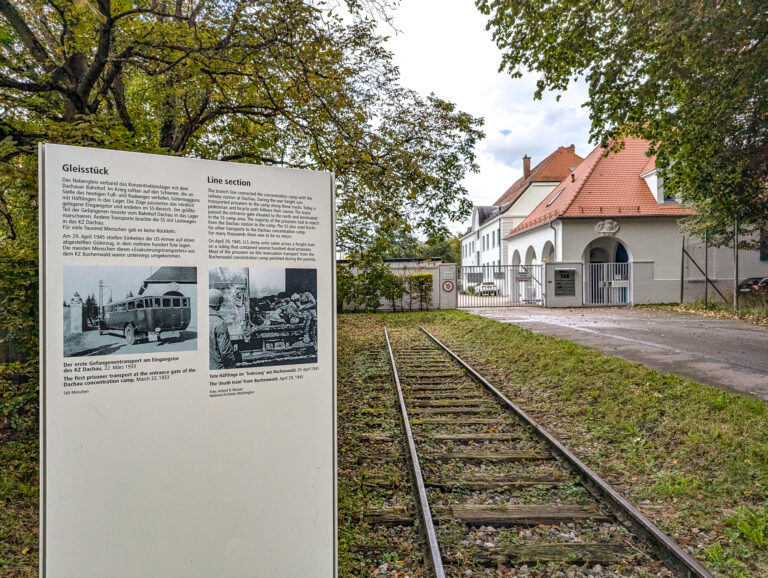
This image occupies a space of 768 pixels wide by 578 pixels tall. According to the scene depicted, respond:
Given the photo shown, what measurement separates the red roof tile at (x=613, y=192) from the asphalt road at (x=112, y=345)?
2620cm

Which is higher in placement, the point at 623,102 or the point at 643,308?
the point at 623,102

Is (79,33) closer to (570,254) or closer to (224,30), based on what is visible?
(224,30)

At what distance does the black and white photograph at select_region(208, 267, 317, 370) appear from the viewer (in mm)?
2463

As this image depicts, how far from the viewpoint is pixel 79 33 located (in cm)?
509

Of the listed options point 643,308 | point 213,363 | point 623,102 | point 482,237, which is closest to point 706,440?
point 213,363

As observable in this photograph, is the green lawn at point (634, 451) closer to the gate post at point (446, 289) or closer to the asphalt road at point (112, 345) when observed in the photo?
the asphalt road at point (112, 345)

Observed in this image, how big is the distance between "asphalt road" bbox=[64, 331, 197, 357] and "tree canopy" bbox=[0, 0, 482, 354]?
2.77m

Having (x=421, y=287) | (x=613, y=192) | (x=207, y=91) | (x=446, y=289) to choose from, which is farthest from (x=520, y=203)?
(x=207, y=91)

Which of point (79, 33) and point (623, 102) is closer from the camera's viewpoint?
point (79, 33)

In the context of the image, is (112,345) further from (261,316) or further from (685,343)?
(685,343)

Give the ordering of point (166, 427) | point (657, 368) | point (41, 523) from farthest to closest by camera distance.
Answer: point (657, 368), point (166, 427), point (41, 523)

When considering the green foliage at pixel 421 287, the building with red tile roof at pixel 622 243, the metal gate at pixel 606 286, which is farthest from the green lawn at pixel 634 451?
the metal gate at pixel 606 286

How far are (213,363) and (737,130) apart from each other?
49.5 ft

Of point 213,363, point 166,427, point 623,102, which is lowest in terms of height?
point 166,427
